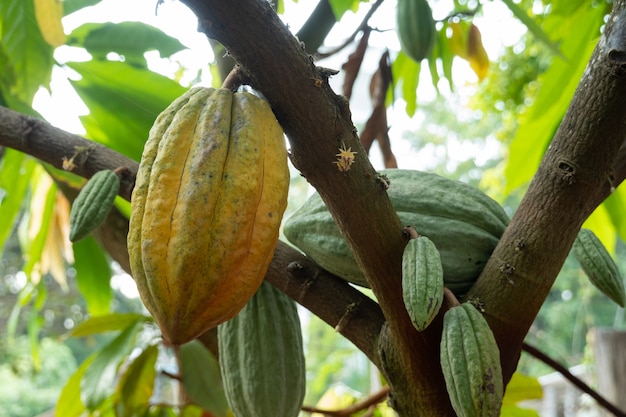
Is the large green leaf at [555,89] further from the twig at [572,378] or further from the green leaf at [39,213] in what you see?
the green leaf at [39,213]

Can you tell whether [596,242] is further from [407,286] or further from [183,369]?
[183,369]

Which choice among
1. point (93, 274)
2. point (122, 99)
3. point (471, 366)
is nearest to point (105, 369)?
point (93, 274)

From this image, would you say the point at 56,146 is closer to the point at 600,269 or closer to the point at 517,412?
the point at 600,269

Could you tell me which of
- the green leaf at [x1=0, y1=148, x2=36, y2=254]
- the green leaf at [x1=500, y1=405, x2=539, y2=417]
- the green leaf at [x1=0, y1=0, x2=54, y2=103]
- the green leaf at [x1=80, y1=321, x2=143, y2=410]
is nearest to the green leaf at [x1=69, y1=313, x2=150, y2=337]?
the green leaf at [x1=80, y1=321, x2=143, y2=410]

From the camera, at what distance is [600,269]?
621 mm

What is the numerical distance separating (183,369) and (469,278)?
0.61 metres

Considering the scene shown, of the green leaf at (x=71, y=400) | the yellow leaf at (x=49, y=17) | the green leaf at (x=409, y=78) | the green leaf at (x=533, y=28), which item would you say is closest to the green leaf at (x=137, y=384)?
the green leaf at (x=71, y=400)

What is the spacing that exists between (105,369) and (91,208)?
0.58 metres

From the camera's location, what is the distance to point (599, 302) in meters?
8.41

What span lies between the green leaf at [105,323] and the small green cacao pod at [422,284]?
79 centimetres

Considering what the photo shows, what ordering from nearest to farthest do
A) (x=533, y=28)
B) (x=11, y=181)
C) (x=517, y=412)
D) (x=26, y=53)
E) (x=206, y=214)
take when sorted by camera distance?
(x=206, y=214) < (x=533, y=28) < (x=517, y=412) < (x=26, y=53) < (x=11, y=181)

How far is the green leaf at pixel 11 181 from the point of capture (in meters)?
1.22

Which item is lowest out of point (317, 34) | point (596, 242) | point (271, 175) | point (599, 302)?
point (271, 175)

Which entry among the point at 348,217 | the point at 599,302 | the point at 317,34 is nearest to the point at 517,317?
the point at 348,217
